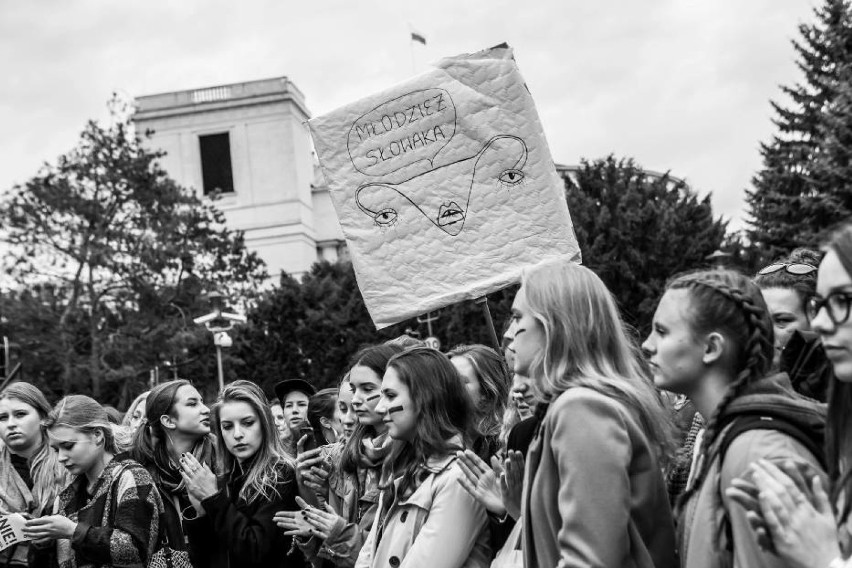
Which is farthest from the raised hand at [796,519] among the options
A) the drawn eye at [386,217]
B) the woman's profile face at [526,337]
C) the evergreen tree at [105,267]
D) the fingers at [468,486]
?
the evergreen tree at [105,267]

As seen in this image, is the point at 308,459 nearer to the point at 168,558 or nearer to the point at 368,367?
the point at 368,367

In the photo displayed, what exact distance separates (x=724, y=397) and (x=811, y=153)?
28.7 metres

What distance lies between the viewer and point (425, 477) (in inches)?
187

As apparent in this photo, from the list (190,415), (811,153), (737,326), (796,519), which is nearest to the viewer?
(796,519)

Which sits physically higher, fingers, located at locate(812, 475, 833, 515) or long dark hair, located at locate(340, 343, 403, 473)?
long dark hair, located at locate(340, 343, 403, 473)

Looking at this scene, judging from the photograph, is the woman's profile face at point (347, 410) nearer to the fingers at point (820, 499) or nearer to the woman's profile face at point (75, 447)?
the woman's profile face at point (75, 447)

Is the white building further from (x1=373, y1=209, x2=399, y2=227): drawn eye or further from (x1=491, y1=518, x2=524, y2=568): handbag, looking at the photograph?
(x1=491, y1=518, x2=524, y2=568): handbag

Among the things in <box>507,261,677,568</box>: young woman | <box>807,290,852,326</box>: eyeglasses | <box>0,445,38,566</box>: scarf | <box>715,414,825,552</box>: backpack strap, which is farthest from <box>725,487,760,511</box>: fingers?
<box>0,445,38,566</box>: scarf

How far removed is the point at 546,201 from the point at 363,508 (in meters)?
1.83

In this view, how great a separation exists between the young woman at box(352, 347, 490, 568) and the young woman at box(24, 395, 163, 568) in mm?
1420

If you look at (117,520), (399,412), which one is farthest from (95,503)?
(399,412)

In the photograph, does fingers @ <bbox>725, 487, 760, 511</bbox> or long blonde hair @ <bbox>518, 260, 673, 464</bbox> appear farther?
long blonde hair @ <bbox>518, 260, 673, 464</bbox>

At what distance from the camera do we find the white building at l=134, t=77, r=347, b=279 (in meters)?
58.7

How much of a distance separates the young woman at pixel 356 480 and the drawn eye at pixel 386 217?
65cm
